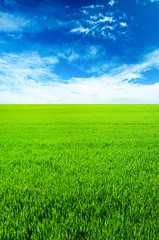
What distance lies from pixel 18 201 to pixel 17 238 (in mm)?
809

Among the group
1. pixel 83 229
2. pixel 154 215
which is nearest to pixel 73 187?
pixel 83 229

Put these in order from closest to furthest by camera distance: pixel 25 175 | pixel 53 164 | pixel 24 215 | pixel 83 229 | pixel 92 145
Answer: pixel 83 229 < pixel 24 215 < pixel 25 175 < pixel 53 164 < pixel 92 145

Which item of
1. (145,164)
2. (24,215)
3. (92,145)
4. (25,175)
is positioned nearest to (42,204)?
(24,215)

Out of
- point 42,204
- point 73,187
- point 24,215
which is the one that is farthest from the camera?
point 73,187

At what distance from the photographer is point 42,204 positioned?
2553 mm

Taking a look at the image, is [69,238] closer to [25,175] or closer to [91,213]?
[91,213]

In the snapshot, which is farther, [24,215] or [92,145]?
[92,145]

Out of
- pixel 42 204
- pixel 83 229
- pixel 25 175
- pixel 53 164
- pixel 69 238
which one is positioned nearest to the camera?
pixel 69 238

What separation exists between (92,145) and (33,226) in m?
5.26

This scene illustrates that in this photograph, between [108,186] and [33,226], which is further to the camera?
[108,186]

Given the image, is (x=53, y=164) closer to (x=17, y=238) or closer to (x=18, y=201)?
(x=18, y=201)

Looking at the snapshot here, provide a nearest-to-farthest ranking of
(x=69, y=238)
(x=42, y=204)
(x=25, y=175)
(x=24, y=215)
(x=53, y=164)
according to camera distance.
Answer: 1. (x=69, y=238)
2. (x=24, y=215)
3. (x=42, y=204)
4. (x=25, y=175)
5. (x=53, y=164)

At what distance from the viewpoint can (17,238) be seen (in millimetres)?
1926

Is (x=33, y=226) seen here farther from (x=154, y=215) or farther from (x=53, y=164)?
(x=53, y=164)
